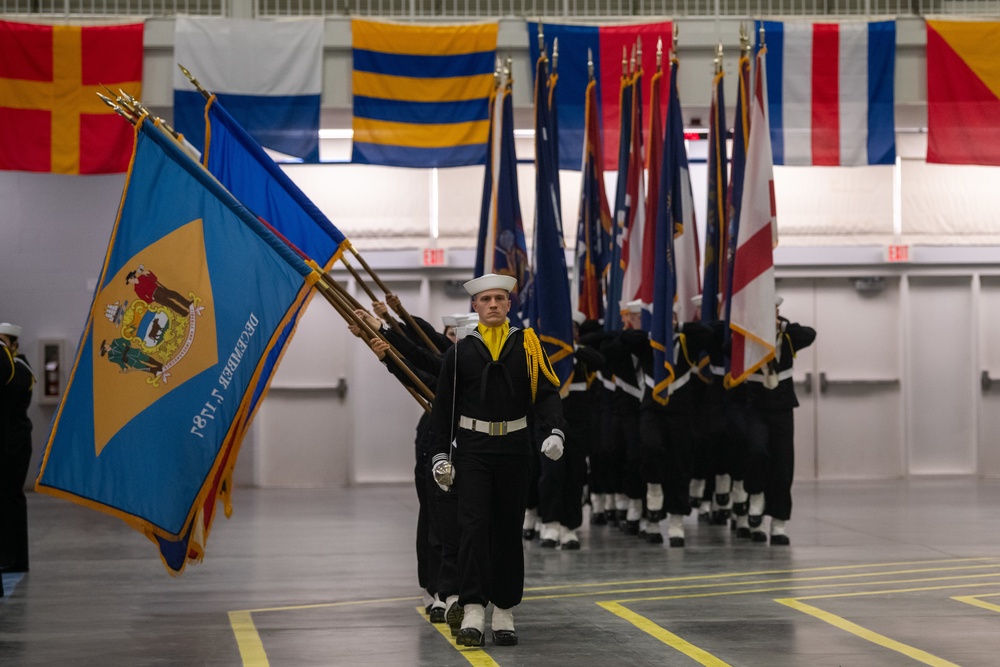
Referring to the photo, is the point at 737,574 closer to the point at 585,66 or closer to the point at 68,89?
Answer: the point at 585,66

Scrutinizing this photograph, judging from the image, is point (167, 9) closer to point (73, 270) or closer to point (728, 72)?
point (73, 270)

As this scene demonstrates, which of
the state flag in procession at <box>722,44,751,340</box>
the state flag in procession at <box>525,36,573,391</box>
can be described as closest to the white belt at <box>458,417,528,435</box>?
the state flag in procession at <box>525,36,573,391</box>

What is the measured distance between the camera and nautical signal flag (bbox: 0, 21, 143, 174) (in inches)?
566

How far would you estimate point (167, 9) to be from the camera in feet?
52.5

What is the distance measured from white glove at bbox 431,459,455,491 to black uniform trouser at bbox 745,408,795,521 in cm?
442

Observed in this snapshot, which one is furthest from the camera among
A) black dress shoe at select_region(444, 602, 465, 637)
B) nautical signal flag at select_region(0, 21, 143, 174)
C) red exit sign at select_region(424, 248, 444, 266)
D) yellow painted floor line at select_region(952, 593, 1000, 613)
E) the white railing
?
red exit sign at select_region(424, 248, 444, 266)

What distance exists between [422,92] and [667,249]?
4.48 metres

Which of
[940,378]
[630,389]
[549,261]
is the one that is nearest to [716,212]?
[549,261]

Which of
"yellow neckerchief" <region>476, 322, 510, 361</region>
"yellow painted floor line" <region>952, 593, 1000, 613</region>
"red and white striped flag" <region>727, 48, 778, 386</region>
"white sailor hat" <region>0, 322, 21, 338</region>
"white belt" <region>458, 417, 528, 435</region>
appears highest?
"red and white striped flag" <region>727, 48, 778, 386</region>

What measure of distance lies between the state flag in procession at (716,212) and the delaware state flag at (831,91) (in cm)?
259

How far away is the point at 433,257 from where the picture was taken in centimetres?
1734

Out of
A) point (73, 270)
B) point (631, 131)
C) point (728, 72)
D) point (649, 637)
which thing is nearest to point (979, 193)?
point (728, 72)

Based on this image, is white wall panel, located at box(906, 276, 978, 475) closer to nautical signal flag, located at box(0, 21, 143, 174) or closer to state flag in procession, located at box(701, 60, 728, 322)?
state flag in procession, located at box(701, 60, 728, 322)

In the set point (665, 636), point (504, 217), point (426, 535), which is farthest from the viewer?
point (504, 217)
